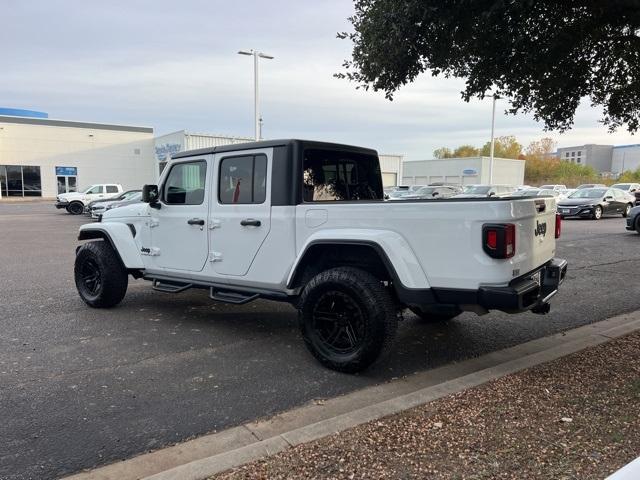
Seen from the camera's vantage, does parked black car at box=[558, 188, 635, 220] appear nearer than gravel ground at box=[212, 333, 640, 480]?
No

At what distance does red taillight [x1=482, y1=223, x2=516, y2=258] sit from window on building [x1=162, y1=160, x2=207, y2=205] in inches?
123

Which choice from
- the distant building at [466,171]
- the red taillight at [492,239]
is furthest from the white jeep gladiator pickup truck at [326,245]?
the distant building at [466,171]

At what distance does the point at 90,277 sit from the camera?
6.65 m

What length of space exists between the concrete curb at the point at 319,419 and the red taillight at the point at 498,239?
1.11 metres

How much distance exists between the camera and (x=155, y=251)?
5.99 m

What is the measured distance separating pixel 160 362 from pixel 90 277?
2564 millimetres

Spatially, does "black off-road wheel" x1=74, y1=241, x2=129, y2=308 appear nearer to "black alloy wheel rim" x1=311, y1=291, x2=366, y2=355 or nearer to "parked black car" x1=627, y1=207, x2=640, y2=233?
"black alloy wheel rim" x1=311, y1=291, x2=366, y2=355

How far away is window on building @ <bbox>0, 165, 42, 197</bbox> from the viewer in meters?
44.9

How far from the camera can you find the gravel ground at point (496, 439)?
9.20 ft

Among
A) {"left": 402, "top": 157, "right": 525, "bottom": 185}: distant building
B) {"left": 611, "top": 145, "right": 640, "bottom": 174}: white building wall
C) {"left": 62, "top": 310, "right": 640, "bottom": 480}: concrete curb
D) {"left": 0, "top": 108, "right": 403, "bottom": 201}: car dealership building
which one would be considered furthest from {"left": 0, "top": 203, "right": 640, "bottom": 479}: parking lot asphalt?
{"left": 611, "top": 145, "right": 640, "bottom": 174}: white building wall

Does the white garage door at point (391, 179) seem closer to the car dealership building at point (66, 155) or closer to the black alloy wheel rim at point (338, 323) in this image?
the car dealership building at point (66, 155)

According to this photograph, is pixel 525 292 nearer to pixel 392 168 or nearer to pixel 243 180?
pixel 243 180

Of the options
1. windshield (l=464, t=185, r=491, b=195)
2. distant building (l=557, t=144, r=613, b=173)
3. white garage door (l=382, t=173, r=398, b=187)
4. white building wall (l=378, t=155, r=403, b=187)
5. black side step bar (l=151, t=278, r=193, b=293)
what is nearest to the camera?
black side step bar (l=151, t=278, r=193, b=293)

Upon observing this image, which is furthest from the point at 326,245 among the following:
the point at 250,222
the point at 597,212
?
the point at 597,212
